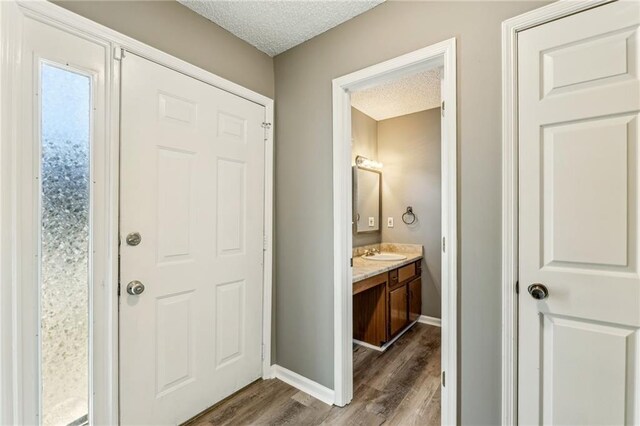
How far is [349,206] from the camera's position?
1922 millimetres

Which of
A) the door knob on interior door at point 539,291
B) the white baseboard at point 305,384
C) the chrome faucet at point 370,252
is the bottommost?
the white baseboard at point 305,384

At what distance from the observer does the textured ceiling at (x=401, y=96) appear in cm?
270

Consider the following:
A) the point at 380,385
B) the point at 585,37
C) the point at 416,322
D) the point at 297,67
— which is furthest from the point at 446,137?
the point at 416,322

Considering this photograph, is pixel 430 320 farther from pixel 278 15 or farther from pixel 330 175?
pixel 278 15

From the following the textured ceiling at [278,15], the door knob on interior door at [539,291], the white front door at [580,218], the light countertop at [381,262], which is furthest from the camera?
the light countertop at [381,262]

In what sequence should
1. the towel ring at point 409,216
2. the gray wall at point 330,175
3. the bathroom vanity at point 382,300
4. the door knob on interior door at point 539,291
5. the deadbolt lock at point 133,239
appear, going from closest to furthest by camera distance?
the door knob on interior door at point 539,291
the gray wall at point 330,175
the deadbolt lock at point 133,239
the bathroom vanity at point 382,300
the towel ring at point 409,216

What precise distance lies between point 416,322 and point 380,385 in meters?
1.44

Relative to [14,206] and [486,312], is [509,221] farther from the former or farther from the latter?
[14,206]

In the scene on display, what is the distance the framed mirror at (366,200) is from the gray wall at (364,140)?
0.09 m

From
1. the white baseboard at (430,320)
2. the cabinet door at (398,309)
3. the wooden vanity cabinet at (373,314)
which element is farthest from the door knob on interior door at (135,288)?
the white baseboard at (430,320)

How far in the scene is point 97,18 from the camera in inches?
54.6

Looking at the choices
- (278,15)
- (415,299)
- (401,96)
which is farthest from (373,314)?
(278,15)

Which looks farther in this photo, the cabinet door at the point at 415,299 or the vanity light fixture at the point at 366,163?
the vanity light fixture at the point at 366,163

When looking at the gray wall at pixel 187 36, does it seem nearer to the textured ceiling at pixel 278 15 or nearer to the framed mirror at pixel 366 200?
the textured ceiling at pixel 278 15
